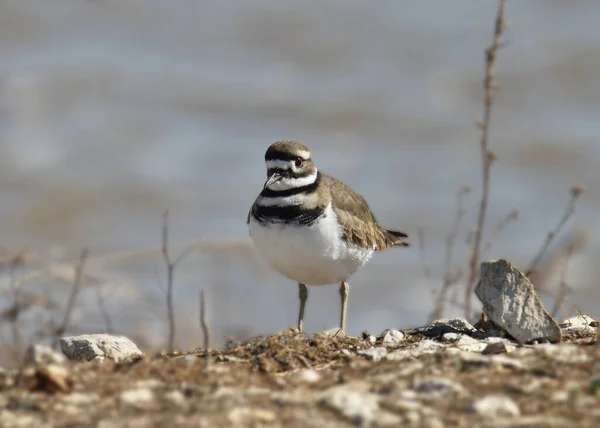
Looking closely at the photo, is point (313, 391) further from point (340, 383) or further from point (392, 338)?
point (392, 338)

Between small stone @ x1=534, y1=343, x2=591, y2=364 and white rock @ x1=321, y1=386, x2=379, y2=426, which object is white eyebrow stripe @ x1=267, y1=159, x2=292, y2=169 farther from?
white rock @ x1=321, y1=386, x2=379, y2=426

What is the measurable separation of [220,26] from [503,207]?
5988mm

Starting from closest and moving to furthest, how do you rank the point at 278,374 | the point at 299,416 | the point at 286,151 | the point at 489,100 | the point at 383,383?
1. the point at 299,416
2. the point at 383,383
3. the point at 278,374
4. the point at 286,151
5. the point at 489,100

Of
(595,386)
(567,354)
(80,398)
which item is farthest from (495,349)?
(80,398)

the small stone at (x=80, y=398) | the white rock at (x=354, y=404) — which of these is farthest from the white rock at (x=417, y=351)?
the small stone at (x=80, y=398)

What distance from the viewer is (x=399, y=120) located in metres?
13.6

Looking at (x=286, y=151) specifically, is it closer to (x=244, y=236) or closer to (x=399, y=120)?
(x=244, y=236)

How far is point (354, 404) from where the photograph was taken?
3324 mm

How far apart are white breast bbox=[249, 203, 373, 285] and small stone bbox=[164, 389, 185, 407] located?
1947 mm

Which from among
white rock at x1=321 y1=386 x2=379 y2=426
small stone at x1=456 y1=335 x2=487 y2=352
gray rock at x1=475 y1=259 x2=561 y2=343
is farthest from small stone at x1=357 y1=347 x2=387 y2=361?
white rock at x1=321 y1=386 x2=379 y2=426

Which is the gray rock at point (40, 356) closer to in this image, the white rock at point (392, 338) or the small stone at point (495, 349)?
the white rock at point (392, 338)

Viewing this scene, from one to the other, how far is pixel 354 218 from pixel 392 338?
3.57ft

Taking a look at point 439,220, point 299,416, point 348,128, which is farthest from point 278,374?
point 348,128

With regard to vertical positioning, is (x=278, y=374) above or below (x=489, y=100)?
below
